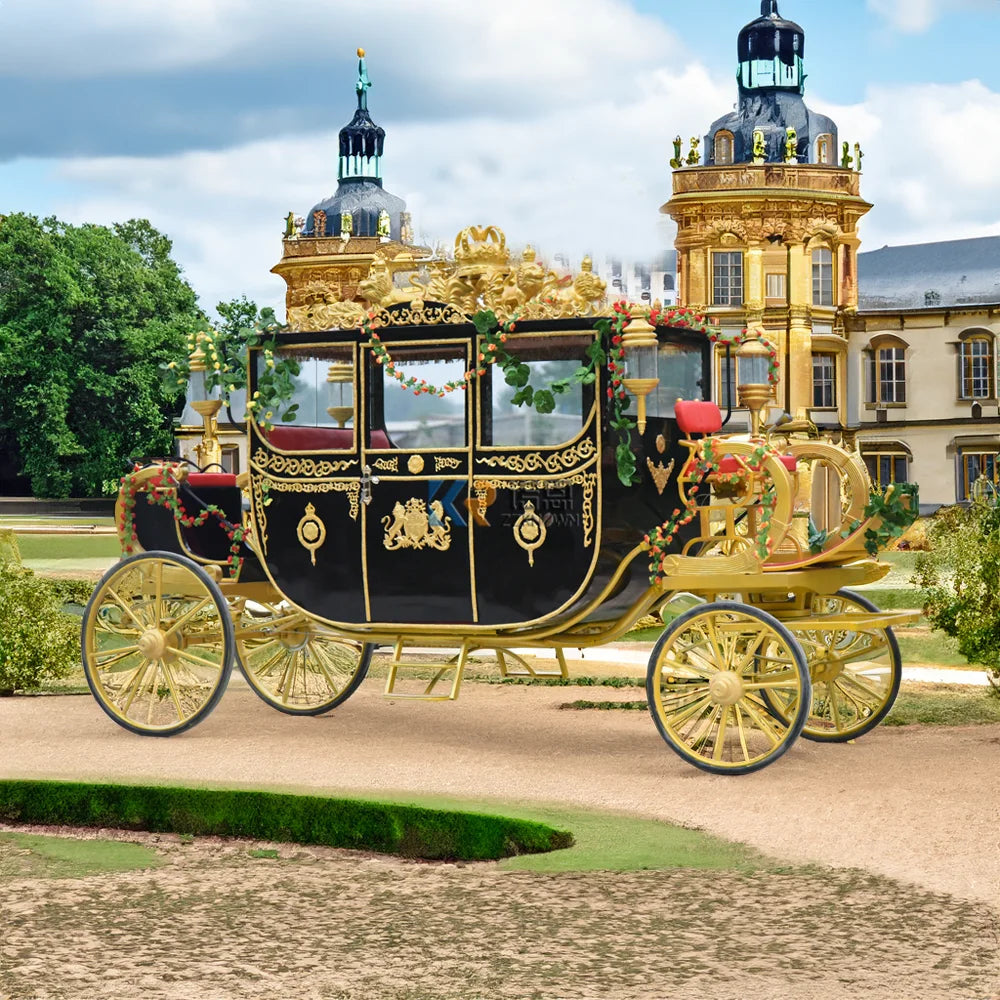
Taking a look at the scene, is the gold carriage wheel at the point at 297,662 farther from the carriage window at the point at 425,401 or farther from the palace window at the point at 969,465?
the palace window at the point at 969,465

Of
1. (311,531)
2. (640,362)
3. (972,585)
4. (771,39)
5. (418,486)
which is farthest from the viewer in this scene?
(771,39)

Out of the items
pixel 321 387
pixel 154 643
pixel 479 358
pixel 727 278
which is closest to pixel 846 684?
pixel 479 358

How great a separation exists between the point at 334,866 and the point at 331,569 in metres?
3.61

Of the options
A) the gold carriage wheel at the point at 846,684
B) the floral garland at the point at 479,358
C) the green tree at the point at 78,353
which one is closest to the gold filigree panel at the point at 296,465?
the floral garland at the point at 479,358

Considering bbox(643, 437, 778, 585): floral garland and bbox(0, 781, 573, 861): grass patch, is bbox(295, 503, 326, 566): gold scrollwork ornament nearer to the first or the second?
bbox(643, 437, 778, 585): floral garland

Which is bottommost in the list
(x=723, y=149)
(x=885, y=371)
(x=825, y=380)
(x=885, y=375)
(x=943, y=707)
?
(x=943, y=707)

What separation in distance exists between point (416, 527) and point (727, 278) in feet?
101

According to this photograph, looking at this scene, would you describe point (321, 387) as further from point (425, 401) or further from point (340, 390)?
point (425, 401)

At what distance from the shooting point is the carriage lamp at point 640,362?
1030cm

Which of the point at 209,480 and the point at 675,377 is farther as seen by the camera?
the point at 209,480

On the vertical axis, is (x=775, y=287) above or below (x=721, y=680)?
above

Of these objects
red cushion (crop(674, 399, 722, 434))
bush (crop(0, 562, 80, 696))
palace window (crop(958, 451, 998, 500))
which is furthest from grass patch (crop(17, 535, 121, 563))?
red cushion (crop(674, 399, 722, 434))

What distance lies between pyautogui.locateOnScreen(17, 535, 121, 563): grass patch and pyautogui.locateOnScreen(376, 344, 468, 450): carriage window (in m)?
22.0

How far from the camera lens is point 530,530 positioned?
10.9 m
